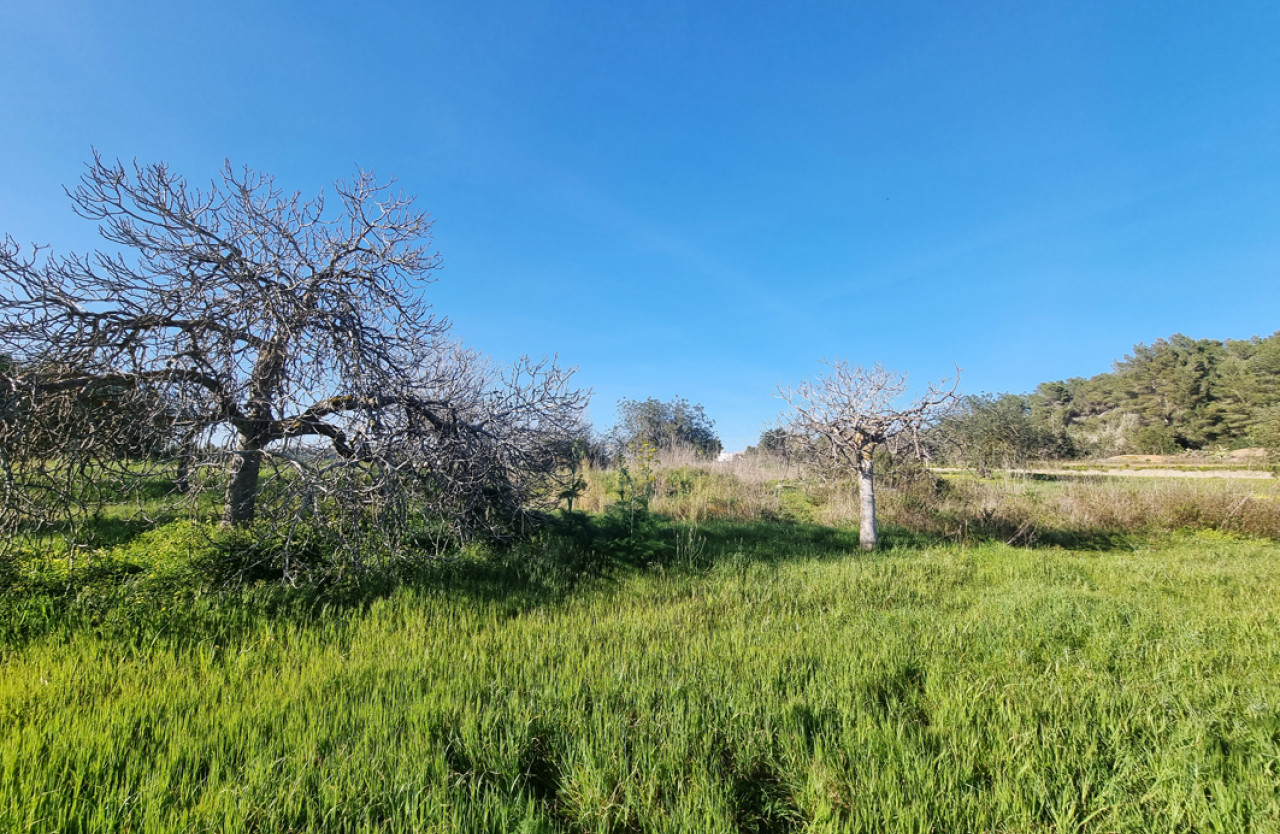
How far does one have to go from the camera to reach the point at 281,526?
5.75 metres

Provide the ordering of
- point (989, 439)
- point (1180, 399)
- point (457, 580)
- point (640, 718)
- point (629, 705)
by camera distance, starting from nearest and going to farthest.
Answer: point (640, 718) → point (629, 705) → point (457, 580) → point (989, 439) → point (1180, 399)

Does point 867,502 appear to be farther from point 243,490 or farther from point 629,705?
point 243,490

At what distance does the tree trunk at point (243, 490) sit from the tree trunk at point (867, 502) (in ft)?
32.2

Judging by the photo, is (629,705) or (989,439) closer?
(629,705)

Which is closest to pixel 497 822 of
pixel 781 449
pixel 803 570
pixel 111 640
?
pixel 111 640

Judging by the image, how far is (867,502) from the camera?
32.7ft

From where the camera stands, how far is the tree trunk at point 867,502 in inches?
386

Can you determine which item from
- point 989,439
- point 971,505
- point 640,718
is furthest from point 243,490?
point 989,439

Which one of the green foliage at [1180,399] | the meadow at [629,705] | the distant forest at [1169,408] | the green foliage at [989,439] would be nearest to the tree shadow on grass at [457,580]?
the meadow at [629,705]

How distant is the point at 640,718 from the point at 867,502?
27.6ft

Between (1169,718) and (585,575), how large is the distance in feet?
17.4

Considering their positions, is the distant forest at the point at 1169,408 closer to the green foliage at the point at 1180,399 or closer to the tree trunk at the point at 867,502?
the green foliage at the point at 1180,399

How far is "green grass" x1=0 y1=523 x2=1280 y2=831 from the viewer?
2133mm

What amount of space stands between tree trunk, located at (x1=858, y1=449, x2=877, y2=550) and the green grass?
14.1 feet
